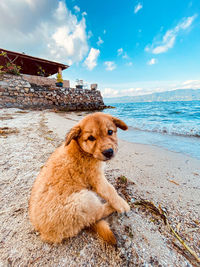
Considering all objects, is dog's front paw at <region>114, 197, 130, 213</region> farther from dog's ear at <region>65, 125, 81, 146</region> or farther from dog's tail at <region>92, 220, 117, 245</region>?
dog's ear at <region>65, 125, 81, 146</region>

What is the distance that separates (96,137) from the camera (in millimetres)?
1810

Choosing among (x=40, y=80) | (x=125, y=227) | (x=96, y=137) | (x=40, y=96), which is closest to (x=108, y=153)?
(x=96, y=137)

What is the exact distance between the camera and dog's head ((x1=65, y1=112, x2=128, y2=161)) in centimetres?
164

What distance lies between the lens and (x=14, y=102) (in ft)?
43.4

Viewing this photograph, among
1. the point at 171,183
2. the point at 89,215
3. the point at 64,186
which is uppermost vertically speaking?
the point at 64,186

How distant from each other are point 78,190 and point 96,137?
0.76m

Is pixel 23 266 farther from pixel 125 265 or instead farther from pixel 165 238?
pixel 165 238

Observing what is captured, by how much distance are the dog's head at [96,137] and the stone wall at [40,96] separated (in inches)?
579

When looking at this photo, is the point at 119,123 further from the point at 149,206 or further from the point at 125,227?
the point at 125,227

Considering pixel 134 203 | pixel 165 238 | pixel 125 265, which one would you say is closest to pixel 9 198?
pixel 125 265

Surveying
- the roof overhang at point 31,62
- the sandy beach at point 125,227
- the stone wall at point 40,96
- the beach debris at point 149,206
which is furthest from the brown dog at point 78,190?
the roof overhang at point 31,62

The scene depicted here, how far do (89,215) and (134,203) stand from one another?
810 mm

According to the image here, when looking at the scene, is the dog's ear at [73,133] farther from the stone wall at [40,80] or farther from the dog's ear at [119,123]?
the stone wall at [40,80]

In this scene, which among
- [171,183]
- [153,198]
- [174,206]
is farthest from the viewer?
[171,183]
